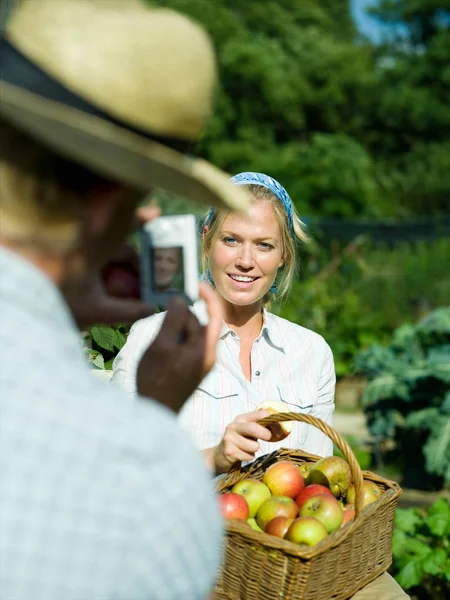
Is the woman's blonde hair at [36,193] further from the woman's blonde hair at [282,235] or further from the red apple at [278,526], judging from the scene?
the woman's blonde hair at [282,235]

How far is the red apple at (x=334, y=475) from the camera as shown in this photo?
2205mm

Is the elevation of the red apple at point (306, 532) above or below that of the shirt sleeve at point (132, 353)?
above

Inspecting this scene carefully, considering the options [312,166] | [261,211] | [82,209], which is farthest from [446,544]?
[312,166]

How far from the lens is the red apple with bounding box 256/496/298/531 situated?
207 cm

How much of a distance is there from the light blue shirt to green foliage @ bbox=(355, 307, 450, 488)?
470cm

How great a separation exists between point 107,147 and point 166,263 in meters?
0.32

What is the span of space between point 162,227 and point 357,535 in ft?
3.57

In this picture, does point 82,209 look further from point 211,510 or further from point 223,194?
point 211,510

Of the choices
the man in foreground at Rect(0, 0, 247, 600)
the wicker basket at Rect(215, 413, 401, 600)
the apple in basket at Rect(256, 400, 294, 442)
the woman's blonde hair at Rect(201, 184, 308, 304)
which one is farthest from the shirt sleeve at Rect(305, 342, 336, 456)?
the man in foreground at Rect(0, 0, 247, 600)

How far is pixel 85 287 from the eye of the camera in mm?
1051

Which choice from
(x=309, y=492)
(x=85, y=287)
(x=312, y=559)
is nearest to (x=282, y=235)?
(x=309, y=492)

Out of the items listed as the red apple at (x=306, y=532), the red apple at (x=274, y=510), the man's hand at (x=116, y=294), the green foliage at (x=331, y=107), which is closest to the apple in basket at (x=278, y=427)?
the red apple at (x=274, y=510)

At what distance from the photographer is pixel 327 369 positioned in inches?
111

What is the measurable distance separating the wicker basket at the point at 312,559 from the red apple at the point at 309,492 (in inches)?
6.1
